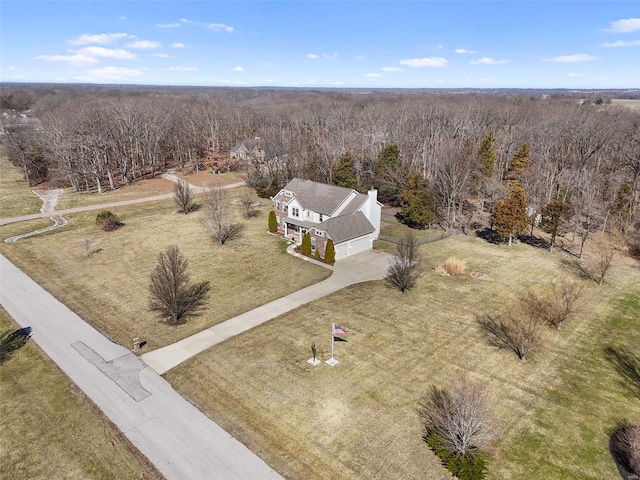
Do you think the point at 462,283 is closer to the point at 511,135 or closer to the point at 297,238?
the point at 297,238

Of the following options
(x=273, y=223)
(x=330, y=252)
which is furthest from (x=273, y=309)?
(x=273, y=223)

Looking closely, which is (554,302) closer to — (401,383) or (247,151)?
(401,383)

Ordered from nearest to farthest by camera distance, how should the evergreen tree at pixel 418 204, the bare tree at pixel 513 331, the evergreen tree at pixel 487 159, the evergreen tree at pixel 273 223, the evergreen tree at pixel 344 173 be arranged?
1. the bare tree at pixel 513 331
2. the evergreen tree at pixel 273 223
3. the evergreen tree at pixel 418 204
4. the evergreen tree at pixel 344 173
5. the evergreen tree at pixel 487 159

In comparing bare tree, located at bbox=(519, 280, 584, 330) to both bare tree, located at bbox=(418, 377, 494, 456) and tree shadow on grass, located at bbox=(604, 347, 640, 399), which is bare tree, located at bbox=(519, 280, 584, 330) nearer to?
tree shadow on grass, located at bbox=(604, 347, 640, 399)

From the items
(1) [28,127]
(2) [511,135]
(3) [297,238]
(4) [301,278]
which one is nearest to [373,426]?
(4) [301,278]

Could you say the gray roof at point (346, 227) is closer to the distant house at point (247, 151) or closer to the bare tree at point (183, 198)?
the bare tree at point (183, 198)

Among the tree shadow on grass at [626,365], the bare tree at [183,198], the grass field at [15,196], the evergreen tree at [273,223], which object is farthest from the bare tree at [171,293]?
the grass field at [15,196]
